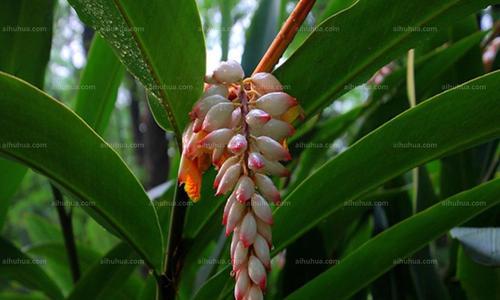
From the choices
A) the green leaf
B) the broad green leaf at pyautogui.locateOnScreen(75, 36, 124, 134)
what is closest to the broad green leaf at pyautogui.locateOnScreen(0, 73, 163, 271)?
the green leaf

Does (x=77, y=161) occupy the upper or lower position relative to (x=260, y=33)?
lower

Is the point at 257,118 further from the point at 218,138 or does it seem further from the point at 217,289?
the point at 217,289

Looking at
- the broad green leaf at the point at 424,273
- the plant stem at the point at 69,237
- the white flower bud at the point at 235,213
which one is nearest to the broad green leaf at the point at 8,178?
the plant stem at the point at 69,237

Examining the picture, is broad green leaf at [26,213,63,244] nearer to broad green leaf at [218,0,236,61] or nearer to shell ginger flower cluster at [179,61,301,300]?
broad green leaf at [218,0,236,61]

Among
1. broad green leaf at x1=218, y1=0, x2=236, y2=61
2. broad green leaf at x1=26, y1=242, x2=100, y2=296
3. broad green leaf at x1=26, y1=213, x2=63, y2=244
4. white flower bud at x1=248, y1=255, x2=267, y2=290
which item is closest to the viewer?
white flower bud at x1=248, y1=255, x2=267, y2=290

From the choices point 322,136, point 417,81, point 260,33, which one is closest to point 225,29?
point 260,33

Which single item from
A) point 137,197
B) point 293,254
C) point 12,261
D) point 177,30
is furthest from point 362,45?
point 12,261
